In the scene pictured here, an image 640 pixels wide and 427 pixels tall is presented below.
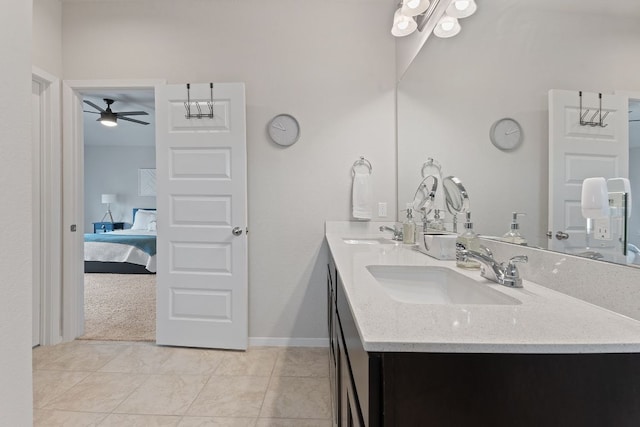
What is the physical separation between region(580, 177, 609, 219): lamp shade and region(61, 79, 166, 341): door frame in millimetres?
2649

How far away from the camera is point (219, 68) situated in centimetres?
240

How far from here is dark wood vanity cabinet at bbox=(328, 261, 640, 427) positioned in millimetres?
491

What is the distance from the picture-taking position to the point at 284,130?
2.38 metres

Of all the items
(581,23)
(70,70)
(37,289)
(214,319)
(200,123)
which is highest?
(70,70)

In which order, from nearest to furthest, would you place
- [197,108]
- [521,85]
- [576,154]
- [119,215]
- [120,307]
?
[576,154] → [521,85] → [197,108] → [120,307] → [119,215]

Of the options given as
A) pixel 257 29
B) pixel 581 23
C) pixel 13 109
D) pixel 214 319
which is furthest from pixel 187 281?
pixel 581 23

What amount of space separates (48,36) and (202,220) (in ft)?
5.95

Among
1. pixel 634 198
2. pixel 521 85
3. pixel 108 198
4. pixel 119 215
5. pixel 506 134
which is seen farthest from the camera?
pixel 119 215

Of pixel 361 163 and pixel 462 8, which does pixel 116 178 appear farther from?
pixel 462 8

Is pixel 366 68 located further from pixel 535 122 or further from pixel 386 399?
pixel 386 399

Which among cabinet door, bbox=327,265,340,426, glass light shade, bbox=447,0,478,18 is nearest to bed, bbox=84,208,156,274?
cabinet door, bbox=327,265,340,426

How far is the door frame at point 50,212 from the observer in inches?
90.4

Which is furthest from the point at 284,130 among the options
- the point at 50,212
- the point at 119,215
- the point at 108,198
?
the point at 119,215

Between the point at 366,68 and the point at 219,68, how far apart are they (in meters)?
1.15
